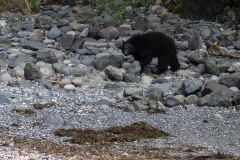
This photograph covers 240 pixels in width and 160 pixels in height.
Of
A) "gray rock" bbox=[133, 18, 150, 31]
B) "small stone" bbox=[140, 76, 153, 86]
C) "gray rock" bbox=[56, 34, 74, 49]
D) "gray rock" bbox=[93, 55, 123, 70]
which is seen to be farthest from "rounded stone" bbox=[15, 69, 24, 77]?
"gray rock" bbox=[133, 18, 150, 31]

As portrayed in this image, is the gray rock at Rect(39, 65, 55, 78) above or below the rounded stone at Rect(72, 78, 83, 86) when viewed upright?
below

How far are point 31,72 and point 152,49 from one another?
297 centimetres

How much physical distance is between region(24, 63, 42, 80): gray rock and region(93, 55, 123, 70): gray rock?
162 centimetres

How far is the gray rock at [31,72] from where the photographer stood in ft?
39.9

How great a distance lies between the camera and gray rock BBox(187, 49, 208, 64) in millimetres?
14311

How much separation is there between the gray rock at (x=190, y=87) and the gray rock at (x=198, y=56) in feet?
7.70

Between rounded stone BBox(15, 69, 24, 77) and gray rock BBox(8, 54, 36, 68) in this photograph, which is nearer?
rounded stone BBox(15, 69, 24, 77)

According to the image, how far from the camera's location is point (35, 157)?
7387 millimetres

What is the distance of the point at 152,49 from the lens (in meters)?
14.2

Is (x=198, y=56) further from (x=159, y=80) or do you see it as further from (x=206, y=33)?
(x=206, y=33)

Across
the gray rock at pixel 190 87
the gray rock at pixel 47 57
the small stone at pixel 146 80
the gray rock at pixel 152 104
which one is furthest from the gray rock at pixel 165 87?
the gray rock at pixel 47 57

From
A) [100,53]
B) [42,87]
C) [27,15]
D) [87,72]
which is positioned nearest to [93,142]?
[42,87]

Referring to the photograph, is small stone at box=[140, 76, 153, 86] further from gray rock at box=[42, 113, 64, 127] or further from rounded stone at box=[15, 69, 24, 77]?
gray rock at box=[42, 113, 64, 127]

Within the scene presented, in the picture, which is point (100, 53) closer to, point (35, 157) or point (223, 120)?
point (223, 120)
